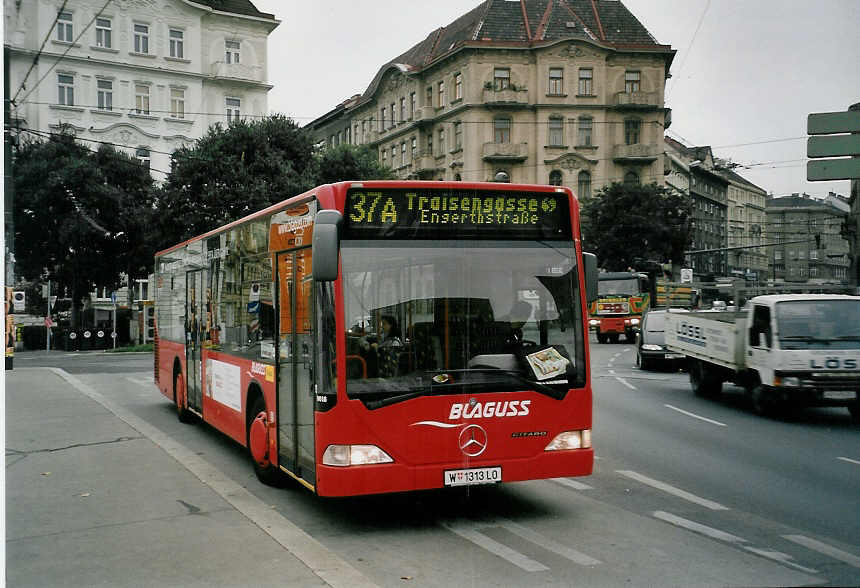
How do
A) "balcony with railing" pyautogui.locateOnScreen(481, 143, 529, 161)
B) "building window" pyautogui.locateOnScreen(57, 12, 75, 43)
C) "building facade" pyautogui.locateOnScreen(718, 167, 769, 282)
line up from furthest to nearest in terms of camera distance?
"building facade" pyautogui.locateOnScreen(718, 167, 769, 282) < "balcony with railing" pyautogui.locateOnScreen(481, 143, 529, 161) < "building window" pyautogui.locateOnScreen(57, 12, 75, 43)

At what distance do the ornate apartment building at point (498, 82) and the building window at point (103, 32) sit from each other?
3.62 meters

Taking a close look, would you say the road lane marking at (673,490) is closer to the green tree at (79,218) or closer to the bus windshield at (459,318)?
the bus windshield at (459,318)

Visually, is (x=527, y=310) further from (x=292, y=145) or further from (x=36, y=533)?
(x=292, y=145)

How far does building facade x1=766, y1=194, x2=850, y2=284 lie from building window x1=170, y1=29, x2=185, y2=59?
1128 cm

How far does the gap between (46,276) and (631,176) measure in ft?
95.3

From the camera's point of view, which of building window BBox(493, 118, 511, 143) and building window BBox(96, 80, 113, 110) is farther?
building window BBox(493, 118, 511, 143)

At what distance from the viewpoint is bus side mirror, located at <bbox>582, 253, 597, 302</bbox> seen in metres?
7.71

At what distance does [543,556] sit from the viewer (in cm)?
630

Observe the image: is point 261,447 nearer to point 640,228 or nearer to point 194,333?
point 194,333

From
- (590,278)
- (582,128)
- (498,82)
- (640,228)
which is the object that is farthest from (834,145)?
(640,228)

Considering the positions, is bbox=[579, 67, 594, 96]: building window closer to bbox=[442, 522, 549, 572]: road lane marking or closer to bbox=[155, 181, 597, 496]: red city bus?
bbox=[155, 181, 597, 496]: red city bus

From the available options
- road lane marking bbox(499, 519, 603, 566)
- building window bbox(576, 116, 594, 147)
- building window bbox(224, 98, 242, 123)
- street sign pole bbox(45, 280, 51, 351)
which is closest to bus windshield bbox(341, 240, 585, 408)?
road lane marking bbox(499, 519, 603, 566)

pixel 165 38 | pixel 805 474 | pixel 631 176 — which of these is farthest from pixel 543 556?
pixel 631 176

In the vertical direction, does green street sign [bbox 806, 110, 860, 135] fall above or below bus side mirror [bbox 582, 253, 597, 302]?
above
